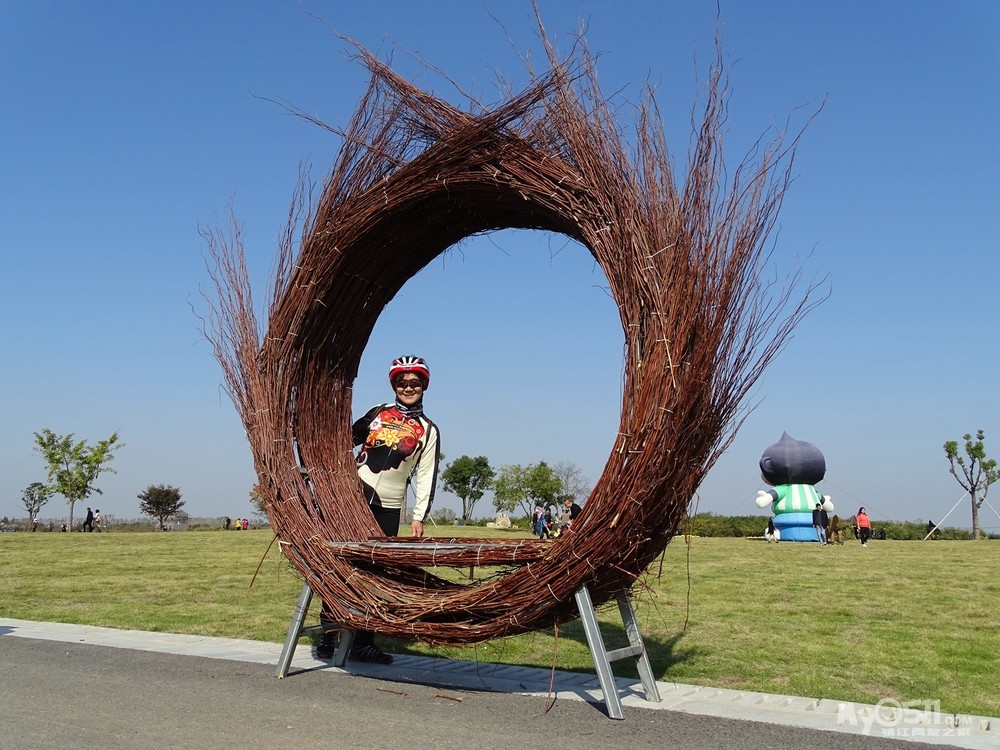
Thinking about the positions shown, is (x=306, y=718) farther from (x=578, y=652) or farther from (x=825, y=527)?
(x=825, y=527)

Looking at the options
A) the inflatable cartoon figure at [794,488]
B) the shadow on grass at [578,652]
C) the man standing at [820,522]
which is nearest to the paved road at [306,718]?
the shadow on grass at [578,652]

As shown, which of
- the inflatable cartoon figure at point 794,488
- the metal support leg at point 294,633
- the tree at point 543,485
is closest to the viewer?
the metal support leg at point 294,633

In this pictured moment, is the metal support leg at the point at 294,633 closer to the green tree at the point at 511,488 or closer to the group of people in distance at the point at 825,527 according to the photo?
the group of people in distance at the point at 825,527

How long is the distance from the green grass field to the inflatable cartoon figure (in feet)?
38.9

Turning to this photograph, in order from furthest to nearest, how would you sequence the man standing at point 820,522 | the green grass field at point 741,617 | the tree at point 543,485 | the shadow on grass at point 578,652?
the tree at point 543,485 → the man standing at point 820,522 → the shadow on grass at point 578,652 → the green grass field at point 741,617

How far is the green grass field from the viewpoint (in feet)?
15.4

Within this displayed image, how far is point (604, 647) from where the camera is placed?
402 cm

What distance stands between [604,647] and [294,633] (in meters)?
1.76

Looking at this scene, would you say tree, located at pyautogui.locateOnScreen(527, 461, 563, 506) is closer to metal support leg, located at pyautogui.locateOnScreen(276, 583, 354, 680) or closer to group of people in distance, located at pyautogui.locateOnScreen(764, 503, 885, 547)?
group of people in distance, located at pyautogui.locateOnScreen(764, 503, 885, 547)

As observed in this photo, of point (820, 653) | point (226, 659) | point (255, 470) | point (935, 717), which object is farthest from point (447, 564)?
point (820, 653)

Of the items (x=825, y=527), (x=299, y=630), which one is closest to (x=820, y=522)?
(x=825, y=527)

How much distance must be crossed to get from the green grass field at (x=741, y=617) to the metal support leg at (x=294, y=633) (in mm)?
319

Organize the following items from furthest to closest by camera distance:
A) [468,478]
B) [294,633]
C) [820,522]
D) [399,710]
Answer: [468,478] → [820,522] → [294,633] → [399,710]

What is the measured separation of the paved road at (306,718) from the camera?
3273 mm
